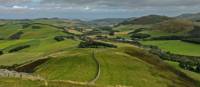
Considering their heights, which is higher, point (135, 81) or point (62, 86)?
point (62, 86)

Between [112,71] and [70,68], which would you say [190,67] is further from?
[70,68]

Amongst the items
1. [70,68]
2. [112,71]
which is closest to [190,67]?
[112,71]

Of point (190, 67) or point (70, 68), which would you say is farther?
point (190, 67)

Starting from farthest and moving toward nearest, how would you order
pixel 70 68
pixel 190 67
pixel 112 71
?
pixel 190 67, pixel 70 68, pixel 112 71

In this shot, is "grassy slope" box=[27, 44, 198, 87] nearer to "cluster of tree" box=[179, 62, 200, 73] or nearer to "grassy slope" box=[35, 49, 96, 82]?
"grassy slope" box=[35, 49, 96, 82]

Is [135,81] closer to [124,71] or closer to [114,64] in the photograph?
[124,71]

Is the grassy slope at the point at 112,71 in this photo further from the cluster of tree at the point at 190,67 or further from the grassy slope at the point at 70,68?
the cluster of tree at the point at 190,67

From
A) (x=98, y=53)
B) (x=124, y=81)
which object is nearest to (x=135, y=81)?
(x=124, y=81)

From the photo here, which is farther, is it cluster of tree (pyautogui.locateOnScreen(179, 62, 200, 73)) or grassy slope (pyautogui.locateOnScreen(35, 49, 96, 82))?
cluster of tree (pyautogui.locateOnScreen(179, 62, 200, 73))

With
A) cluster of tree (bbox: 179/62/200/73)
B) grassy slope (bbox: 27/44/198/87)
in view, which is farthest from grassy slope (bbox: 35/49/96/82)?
cluster of tree (bbox: 179/62/200/73)

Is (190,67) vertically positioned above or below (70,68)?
below

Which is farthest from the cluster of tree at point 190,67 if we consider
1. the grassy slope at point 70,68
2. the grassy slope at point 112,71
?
the grassy slope at point 70,68
